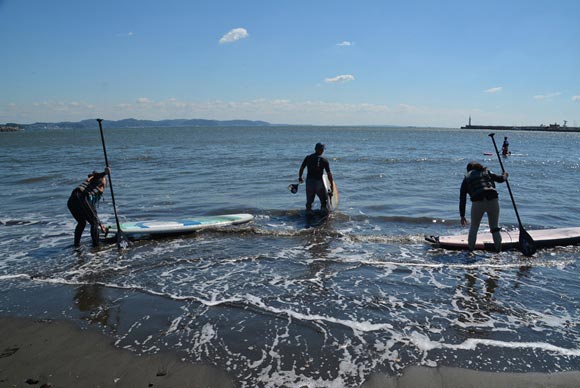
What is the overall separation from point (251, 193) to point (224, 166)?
10.6 m

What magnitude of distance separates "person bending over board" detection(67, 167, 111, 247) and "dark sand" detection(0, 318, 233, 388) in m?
3.99

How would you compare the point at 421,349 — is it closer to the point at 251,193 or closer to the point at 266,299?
the point at 266,299

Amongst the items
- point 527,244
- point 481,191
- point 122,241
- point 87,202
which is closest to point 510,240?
point 527,244

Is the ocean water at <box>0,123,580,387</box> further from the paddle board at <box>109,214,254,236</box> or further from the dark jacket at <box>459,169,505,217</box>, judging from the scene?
the dark jacket at <box>459,169,505,217</box>

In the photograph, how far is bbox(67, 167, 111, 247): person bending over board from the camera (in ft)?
27.9

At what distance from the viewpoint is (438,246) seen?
28.6 ft

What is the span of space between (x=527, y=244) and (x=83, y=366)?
799 centimetres

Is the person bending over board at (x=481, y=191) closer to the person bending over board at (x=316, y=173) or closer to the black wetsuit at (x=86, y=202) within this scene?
the person bending over board at (x=316, y=173)

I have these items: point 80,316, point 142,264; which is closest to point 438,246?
point 142,264

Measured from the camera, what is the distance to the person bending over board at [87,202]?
851 centimetres

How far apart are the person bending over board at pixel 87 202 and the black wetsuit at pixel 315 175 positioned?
507 centimetres

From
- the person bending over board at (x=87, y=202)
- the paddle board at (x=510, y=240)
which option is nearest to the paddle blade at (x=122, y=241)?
the person bending over board at (x=87, y=202)

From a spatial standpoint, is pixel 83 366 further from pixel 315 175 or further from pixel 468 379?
pixel 315 175

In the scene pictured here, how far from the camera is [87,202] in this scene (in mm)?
8508
